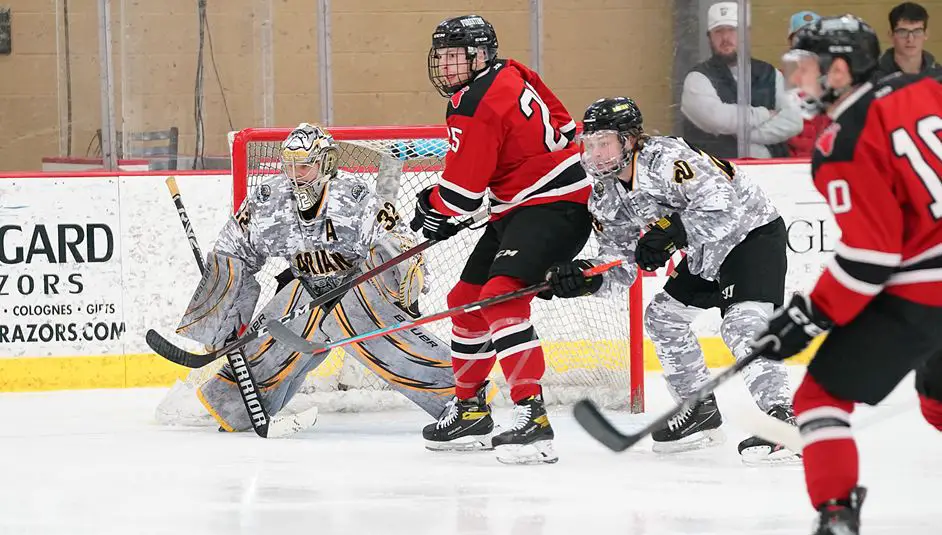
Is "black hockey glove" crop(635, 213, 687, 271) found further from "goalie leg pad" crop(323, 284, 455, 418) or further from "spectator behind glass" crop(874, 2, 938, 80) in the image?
"spectator behind glass" crop(874, 2, 938, 80)

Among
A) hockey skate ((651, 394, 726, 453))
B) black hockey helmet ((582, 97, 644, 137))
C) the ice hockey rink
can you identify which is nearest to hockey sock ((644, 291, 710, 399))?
hockey skate ((651, 394, 726, 453))

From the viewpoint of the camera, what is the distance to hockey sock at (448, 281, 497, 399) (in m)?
3.92

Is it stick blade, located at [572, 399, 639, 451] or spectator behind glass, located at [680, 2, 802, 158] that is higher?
spectator behind glass, located at [680, 2, 802, 158]

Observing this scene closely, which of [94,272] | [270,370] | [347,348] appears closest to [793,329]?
[347,348]

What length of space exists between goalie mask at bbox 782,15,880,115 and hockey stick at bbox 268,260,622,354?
1.35m

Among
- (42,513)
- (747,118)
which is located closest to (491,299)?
(42,513)

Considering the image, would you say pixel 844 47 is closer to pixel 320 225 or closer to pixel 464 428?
pixel 464 428

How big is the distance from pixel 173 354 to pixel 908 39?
345 centimetres

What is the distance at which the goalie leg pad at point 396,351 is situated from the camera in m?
4.30

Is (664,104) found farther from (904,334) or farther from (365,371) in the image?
(904,334)

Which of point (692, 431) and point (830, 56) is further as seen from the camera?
point (692, 431)

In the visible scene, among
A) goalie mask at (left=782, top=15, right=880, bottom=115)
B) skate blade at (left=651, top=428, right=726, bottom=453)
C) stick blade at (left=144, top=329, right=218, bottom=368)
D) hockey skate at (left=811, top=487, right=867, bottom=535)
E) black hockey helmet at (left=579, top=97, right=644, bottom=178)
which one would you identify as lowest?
skate blade at (left=651, top=428, right=726, bottom=453)

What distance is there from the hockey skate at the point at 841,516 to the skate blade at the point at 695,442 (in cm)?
158

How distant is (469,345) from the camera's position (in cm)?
396
